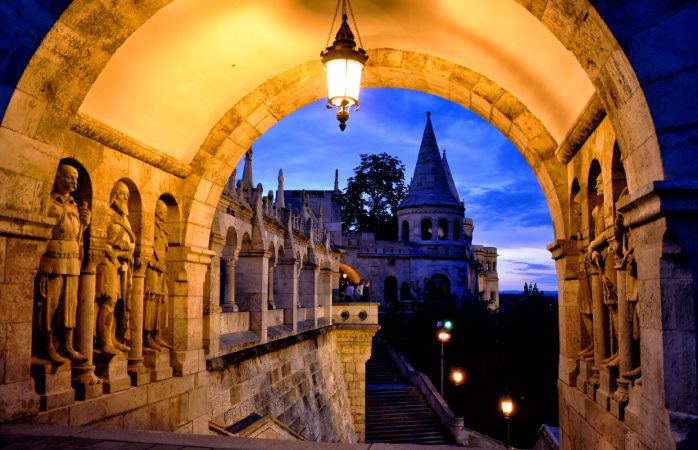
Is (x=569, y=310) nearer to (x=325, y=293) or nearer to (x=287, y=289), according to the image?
(x=287, y=289)

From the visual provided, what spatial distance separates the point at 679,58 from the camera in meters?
3.33

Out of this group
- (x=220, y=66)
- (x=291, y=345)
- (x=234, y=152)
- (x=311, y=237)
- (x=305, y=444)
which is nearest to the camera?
(x=305, y=444)

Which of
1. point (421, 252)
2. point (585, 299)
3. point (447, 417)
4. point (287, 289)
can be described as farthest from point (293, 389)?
point (421, 252)

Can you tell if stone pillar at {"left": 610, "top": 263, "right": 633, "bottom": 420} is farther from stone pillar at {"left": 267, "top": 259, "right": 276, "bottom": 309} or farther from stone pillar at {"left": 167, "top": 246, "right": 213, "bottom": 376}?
stone pillar at {"left": 267, "top": 259, "right": 276, "bottom": 309}

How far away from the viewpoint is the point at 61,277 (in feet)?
16.0

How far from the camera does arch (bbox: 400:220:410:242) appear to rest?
39.1 metres

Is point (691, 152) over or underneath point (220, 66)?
underneath

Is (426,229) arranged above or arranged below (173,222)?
above

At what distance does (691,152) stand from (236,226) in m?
8.14

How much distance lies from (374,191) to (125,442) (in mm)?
44967

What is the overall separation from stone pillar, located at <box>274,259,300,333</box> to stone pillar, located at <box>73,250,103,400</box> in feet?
28.1

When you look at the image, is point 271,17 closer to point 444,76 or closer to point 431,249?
point 444,76

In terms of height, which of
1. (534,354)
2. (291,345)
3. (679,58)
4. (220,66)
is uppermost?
(220,66)

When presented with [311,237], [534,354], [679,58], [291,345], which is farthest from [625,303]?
[534,354]
